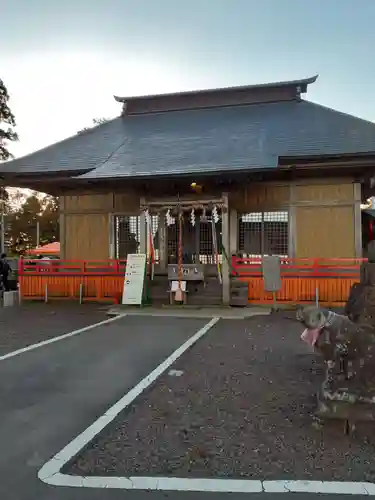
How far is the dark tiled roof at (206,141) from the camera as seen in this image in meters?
10.4

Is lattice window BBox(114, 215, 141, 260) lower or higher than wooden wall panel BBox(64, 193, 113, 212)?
lower

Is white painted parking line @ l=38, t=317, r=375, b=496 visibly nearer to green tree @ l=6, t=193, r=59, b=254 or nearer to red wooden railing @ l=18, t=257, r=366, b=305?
red wooden railing @ l=18, t=257, r=366, b=305

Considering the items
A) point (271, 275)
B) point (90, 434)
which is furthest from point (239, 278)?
point (90, 434)

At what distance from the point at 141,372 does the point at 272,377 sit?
5.34 ft

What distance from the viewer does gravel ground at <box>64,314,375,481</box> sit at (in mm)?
2621

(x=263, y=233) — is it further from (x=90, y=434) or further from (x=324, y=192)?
(x=90, y=434)

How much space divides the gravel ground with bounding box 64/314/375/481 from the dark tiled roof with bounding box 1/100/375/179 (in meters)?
→ 5.99

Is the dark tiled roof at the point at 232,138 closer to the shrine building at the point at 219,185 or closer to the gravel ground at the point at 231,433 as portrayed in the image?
the shrine building at the point at 219,185

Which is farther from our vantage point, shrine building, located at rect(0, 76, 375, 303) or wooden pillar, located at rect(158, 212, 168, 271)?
wooden pillar, located at rect(158, 212, 168, 271)

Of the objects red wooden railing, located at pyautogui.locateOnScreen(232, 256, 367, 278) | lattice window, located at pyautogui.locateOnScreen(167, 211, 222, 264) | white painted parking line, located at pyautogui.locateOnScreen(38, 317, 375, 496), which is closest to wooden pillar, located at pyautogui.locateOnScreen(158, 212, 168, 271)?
lattice window, located at pyautogui.locateOnScreen(167, 211, 222, 264)

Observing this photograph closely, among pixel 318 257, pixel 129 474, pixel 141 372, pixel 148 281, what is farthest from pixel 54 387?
pixel 318 257

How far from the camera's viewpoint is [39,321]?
28.7ft

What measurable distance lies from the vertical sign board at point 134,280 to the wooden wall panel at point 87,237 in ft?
7.73

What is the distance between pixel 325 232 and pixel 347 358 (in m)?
8.48
